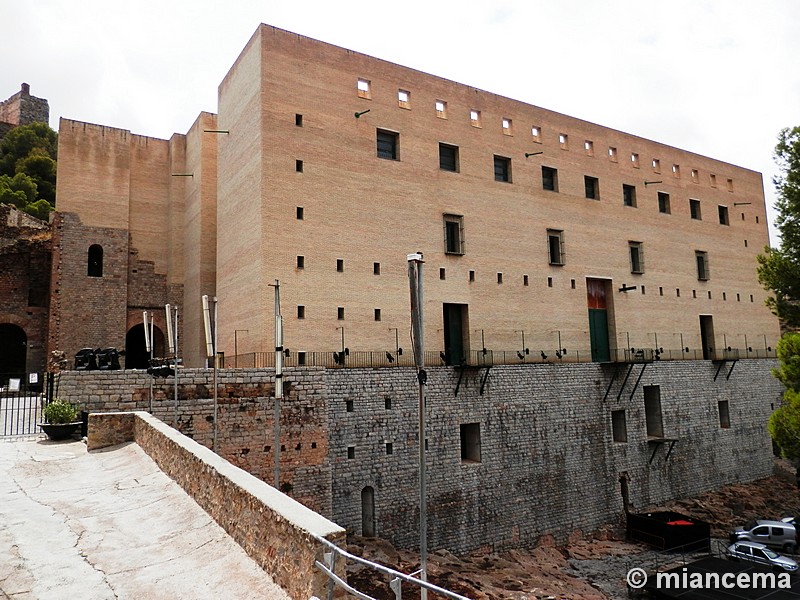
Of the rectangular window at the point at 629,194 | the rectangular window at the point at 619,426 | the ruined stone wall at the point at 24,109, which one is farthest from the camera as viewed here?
the ruined stone wall at the point at 24,109

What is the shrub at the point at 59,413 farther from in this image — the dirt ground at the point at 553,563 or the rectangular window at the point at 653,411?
the rectangular window at the point at 653,411

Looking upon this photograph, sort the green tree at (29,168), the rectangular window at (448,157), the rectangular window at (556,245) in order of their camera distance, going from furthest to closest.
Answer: the green tree at (29,168) < the rectangular window at (556,245) < the rectangular window at (448,157)

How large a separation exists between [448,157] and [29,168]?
35.1m

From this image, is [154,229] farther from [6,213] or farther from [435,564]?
[435,564]

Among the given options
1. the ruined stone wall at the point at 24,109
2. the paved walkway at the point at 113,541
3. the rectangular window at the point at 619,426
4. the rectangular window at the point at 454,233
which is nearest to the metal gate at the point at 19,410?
the paved walkway at the point at 113,541

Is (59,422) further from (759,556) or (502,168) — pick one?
(759,556)

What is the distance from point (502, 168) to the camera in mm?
23344

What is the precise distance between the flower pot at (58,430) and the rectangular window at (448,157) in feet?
47.6

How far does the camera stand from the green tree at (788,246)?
17984 millimetres

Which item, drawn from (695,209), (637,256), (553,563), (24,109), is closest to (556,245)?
(637,256)

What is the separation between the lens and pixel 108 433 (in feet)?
38.3

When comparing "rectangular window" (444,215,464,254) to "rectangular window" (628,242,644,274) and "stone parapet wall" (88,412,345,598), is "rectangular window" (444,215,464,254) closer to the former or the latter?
→ "rectangular window" (628,242,644,274)

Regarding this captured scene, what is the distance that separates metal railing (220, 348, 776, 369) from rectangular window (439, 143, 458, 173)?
6.76m

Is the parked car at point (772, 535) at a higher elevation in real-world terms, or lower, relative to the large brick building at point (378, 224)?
lower
